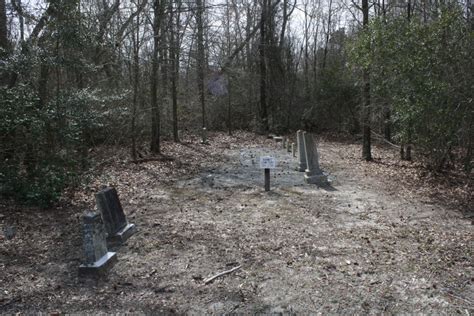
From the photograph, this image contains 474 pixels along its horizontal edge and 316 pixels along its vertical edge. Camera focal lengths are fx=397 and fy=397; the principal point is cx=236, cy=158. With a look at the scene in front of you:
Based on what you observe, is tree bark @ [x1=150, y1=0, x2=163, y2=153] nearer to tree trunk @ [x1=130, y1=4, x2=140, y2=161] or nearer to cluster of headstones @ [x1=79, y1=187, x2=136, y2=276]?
tree trunk @ [x1=130, y1=4, x2=140, y2=161]

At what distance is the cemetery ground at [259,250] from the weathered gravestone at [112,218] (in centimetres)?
17

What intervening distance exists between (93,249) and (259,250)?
2161 millimetres

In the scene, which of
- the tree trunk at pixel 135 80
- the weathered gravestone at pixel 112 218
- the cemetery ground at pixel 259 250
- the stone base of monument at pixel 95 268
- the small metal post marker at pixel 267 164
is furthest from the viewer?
the tree trunk at pixel 135 80

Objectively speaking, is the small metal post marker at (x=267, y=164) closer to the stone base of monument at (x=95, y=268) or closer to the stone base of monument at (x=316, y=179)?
the stone base of monument at (x=316, y=179)

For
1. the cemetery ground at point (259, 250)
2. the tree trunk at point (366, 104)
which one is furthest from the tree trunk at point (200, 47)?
the cemetery ground at point (259, 250)

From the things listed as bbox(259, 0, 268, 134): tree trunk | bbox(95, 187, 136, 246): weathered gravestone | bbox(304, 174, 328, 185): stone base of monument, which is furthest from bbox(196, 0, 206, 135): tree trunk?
bbox(95, 187, 136, 246): weathered gravestone

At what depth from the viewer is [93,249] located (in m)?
4.71

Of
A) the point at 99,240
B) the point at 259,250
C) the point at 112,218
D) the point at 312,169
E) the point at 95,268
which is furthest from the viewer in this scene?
the point at 312,169

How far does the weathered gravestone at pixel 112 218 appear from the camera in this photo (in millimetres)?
→ 5699

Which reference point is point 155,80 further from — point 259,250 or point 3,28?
point 259,250

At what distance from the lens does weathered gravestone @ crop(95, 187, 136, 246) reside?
224 inches

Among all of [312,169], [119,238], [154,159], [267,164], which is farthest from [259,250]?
[154,159]

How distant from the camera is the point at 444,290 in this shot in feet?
14.1

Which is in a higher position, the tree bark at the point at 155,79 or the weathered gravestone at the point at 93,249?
the tree bark at the point at 155,79
